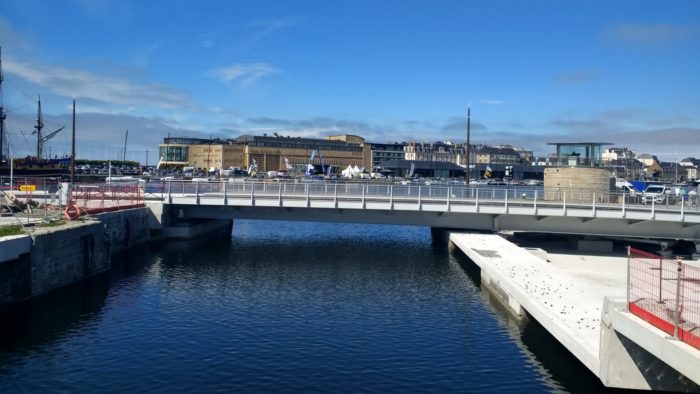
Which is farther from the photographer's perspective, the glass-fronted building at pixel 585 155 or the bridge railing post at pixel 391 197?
the glass-fronted building at pixel 585 155

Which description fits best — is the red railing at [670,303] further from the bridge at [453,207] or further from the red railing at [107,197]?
the red railing at [107,197]

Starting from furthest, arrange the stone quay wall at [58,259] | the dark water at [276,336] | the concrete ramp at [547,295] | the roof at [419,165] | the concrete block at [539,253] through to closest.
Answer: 1. the roof at [419,165]
2. the concrete block at [539,253]
3. the stone quay wall at [58,259]
4. the concrete ramp at [547,295]
5. the dark water at [276,336]

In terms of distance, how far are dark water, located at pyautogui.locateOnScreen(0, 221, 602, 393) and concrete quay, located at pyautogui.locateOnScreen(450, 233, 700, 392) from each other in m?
1.07

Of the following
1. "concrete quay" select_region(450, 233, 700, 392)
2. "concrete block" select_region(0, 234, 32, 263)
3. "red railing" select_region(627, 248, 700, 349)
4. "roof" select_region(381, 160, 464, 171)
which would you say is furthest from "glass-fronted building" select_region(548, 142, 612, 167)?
"roof" select_region(381, 160, 464, 171)

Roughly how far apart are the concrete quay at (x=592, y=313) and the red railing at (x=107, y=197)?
2446 centimetres

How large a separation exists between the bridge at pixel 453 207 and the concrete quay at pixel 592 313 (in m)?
2.32

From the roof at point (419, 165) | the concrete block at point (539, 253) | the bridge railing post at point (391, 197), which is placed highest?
the roof at point (419, 165)

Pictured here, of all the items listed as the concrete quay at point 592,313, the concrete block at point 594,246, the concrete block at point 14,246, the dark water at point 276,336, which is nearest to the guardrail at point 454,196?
the concrete block at point 594,246

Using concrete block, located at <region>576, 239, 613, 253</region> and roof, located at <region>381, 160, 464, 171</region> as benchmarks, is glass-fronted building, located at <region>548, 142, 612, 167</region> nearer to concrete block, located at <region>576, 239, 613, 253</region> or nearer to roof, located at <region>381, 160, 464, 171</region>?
concrete block, located at <region>576, 239, 613, 253</region>

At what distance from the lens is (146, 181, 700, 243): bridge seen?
130 feet

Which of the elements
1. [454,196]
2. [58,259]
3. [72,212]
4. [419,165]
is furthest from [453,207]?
[419,165]

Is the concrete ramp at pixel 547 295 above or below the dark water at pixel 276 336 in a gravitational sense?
above

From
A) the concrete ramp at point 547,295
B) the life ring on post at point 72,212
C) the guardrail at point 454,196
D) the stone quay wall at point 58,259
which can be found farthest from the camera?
the guardrail at point 454,196

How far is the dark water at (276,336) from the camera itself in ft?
58.3
